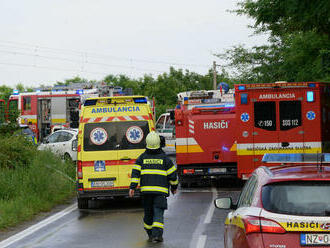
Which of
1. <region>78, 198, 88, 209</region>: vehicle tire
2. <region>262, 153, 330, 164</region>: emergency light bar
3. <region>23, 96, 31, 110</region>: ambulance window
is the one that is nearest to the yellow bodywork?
<region>78, 198, 88, 209</region>: vehicle tire

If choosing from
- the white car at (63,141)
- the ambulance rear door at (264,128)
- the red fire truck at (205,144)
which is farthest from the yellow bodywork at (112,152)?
the white car at (63,141)

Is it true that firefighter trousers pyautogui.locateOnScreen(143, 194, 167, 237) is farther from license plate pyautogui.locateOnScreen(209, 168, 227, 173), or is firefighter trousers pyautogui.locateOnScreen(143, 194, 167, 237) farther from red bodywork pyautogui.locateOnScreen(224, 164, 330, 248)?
license plate pyautogui.locateOnScreen(209, 168, 227, 173)

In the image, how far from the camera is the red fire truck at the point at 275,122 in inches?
682

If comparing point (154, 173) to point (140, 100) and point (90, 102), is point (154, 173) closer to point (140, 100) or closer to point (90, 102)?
point (140, 100)

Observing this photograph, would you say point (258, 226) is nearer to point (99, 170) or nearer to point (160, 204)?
point (160, 204)

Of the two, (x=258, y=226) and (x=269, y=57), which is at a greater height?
(x=269, y=57)

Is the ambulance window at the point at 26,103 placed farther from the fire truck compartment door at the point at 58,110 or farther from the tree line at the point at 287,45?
the tree line at the point at 287,45

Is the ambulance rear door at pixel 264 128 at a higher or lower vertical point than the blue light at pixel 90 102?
lower

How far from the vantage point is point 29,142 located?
21.2 meters

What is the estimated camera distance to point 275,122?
57.4 ft

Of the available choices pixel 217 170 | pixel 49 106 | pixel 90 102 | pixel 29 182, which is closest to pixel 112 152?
pixel 90 102

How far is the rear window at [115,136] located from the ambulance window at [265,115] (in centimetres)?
333

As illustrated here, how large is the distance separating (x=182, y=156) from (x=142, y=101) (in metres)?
4.83

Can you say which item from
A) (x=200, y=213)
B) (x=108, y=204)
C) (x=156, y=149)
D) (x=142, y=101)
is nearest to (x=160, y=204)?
(x=156, y=149)
